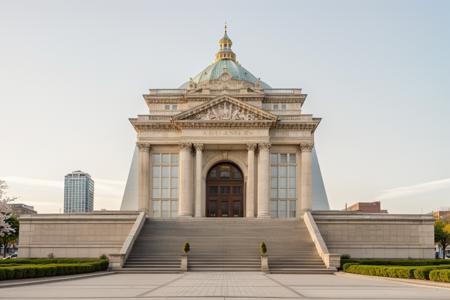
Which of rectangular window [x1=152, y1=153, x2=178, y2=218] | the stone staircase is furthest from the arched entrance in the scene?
the stone staircase

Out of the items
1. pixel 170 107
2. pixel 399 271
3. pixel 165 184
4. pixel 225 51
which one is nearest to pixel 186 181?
pixel 165 184

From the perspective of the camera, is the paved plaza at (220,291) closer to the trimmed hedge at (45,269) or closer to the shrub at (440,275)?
the shrub at (440,275)

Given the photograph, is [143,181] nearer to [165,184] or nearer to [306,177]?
[165,184]

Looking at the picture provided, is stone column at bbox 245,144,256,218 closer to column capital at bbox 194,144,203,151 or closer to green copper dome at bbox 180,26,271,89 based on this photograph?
column capital at bbox 194,144,203,151

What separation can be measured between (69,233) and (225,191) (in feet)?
68.7

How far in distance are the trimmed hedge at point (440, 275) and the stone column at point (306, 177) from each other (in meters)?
35.0

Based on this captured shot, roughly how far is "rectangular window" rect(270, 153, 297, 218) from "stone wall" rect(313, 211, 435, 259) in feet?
42.3

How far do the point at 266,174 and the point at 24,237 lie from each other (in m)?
25.9

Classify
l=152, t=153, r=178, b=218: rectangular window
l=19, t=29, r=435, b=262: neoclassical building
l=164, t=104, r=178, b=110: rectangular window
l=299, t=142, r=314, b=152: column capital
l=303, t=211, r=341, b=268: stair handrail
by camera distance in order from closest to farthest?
l=303, t=211, r=341, b=268: stair handrail
l=19, t=29, r=435, b=262: neoclassical building
l=299, t=142, r=314, b=152: column capital
l=152, t=153, r=178, b=218: rectangular window
l=164, t=104, r=178, b=110: rectangular window

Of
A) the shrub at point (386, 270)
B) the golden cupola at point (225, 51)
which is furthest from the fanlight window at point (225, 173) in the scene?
the shrub at point (386, 270)

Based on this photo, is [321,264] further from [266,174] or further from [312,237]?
[266,174]

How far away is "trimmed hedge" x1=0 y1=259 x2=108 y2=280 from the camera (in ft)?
98.9

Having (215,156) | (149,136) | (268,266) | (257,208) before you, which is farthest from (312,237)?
(149,136)

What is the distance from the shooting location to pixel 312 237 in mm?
50031
